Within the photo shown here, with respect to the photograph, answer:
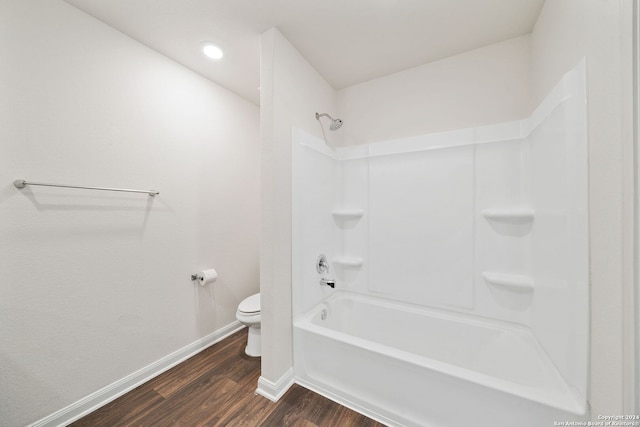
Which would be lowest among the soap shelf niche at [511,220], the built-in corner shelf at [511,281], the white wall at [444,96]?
the built-in corner shelf at [511,281]

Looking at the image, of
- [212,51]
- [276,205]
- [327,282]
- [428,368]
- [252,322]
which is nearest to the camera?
[428,368]

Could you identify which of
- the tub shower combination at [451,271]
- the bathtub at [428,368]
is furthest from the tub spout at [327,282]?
the bathtub at [428,368]

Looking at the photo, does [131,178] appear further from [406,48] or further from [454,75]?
[454,75]

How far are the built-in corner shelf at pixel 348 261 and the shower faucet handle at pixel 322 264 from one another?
0.15 meters

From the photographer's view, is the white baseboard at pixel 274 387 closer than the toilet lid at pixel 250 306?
Yes

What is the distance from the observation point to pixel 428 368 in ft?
3.88

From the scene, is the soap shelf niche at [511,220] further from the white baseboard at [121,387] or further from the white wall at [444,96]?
the white baseboard at [121,387]

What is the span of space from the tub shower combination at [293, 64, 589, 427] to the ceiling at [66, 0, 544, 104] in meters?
0.65

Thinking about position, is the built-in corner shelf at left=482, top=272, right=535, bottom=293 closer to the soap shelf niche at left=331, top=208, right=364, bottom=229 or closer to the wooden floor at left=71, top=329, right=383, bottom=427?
the soap shelf niche at left=331, top=208, right=364, bottom=229

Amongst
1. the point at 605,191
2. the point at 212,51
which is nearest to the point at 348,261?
the point at 605,191

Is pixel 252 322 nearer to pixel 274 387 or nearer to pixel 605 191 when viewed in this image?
pixel 274 387

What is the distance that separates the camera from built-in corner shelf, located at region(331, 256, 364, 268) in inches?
84.0

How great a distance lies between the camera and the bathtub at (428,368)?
40.9 inches

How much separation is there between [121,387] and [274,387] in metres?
1.03
